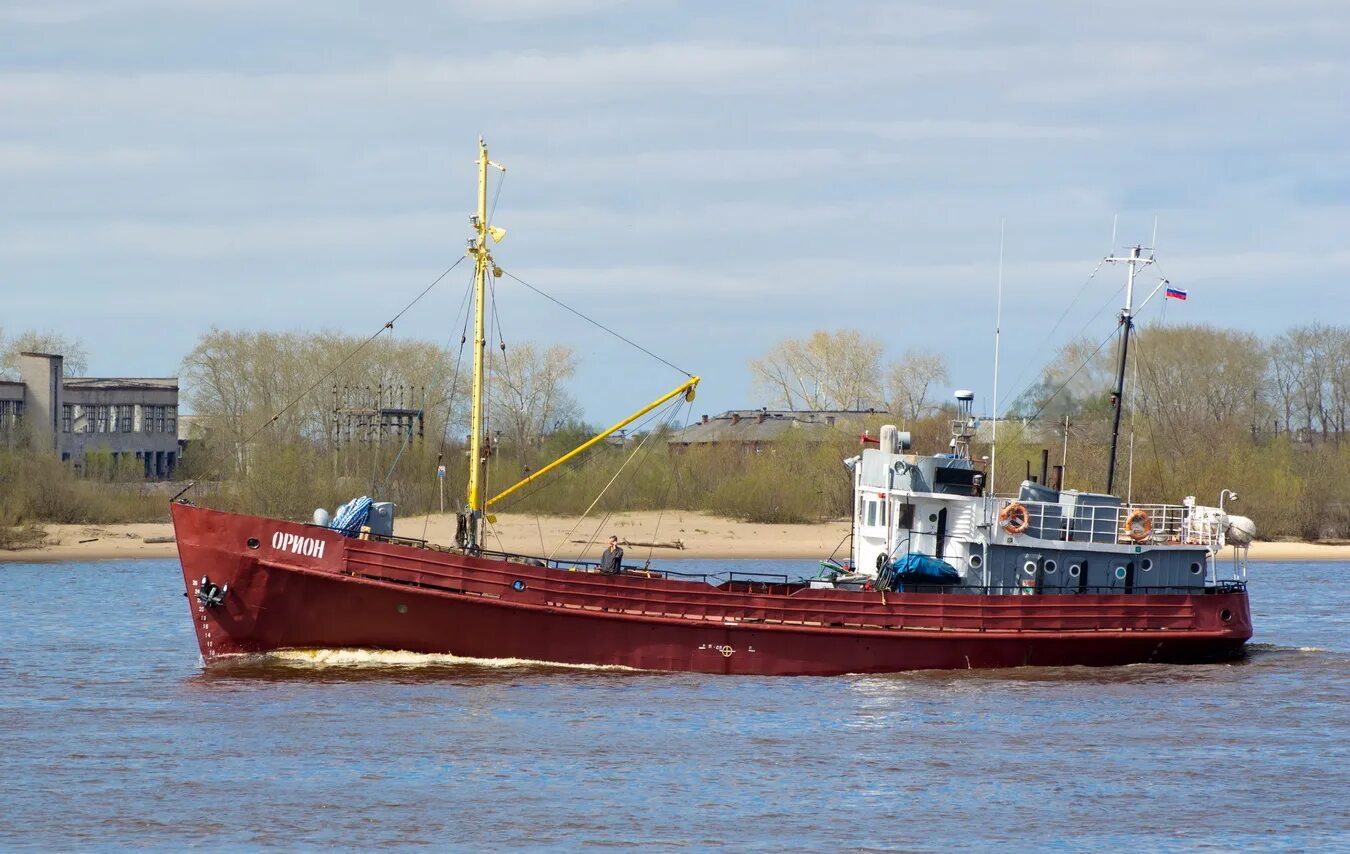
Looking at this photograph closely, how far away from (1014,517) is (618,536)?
40.3 m

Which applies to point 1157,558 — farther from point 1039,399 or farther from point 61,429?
point 61,429

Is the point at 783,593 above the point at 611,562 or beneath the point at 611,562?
beneath

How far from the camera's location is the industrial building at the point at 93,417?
8544 centimetres

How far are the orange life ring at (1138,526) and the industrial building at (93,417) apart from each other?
2381 inches

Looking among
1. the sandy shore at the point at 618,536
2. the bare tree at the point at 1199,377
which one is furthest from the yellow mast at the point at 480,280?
the bare tree at the point at 1199,377

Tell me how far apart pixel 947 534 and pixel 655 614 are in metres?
5.67

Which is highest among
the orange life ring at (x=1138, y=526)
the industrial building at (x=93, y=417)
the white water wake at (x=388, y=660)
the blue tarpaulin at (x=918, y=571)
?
the industrial building at (x=93, y=417)

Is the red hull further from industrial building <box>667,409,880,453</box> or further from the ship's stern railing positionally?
industrial building <box>667,409,880,453</box>

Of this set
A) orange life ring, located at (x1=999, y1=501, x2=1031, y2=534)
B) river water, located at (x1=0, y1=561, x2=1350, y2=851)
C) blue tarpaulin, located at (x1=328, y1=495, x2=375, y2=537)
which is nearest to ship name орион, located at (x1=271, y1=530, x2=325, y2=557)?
blue tarpaulin, located at (x1=328, y1=495, x2=375, y2=537)

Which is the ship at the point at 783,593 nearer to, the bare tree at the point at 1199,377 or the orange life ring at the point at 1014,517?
the orange life ring at the point at 1014,517

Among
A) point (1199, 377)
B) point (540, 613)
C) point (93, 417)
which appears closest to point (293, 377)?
point (93, 417)

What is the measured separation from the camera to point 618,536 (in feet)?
231

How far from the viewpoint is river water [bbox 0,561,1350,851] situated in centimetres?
2020

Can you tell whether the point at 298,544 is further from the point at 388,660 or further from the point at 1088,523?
the point at 1088,523
